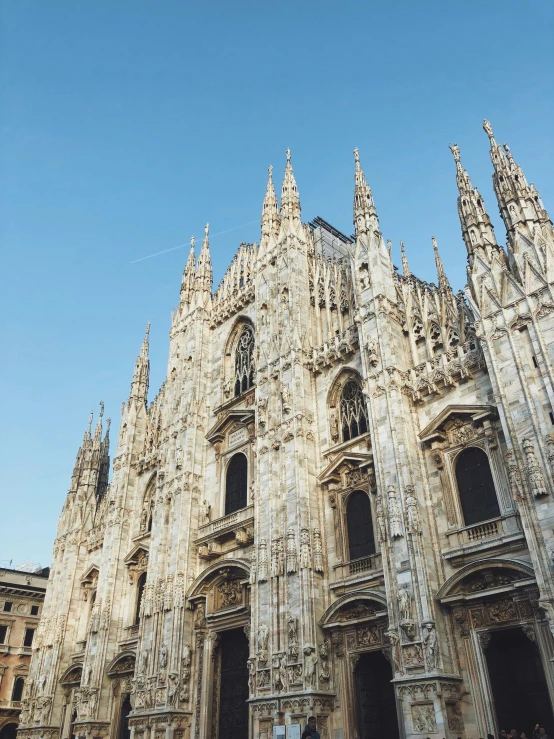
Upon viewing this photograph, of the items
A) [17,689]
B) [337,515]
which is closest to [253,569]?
[337,515]

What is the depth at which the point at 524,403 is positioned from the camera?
1720cm

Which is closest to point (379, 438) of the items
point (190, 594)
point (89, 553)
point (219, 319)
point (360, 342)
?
point (360, 342)

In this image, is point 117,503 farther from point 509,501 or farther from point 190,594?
point 509,501

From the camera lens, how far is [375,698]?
19609mm

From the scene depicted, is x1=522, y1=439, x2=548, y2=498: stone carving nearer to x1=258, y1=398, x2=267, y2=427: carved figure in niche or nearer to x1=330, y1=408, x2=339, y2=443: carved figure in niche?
x1=330, y1=408, x2=339, y2=443: carved figure in niche

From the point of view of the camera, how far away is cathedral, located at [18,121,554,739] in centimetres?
1700

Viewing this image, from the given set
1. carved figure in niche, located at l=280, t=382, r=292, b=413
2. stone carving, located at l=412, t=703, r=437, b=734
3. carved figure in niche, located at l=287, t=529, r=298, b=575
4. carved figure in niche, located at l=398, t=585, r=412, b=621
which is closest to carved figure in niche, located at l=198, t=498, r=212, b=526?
carved figure in niche, located at l=280, t=382, r=292, b=413

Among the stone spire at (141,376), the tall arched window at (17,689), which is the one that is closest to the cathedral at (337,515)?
the stone spire at (141,376)

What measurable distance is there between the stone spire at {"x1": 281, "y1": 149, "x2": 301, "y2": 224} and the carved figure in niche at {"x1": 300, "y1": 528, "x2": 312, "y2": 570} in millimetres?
15459

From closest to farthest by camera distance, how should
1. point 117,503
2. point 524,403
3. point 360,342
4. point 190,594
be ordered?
point 524,403
point 360,342
point 190,594
point 117,503

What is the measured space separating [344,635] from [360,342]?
991cm

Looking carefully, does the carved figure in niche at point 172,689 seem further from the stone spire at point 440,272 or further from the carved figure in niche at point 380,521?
the stone spire at point 440,272

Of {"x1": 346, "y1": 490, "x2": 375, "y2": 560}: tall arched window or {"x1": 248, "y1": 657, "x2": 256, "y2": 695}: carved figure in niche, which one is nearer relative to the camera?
{"x1": 248, "y1": 657, "x2": 256, "y2": 695}: carved figure in niche

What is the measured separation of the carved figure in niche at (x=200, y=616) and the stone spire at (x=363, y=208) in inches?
646
